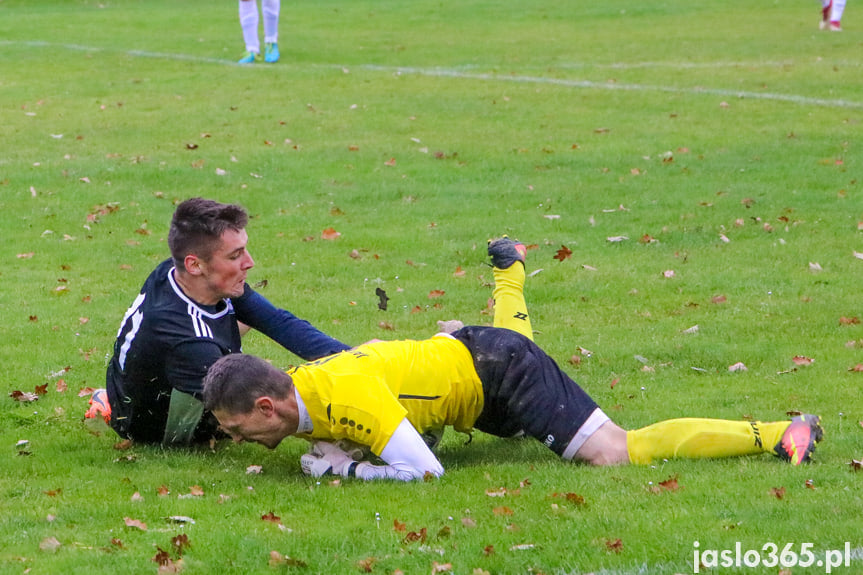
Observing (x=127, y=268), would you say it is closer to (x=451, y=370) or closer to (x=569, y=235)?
(x=569, y=235)

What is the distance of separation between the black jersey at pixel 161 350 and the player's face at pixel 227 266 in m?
0.18

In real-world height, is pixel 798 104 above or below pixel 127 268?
above

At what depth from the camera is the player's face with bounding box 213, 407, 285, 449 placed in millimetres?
6000

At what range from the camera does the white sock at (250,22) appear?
75.2 ft

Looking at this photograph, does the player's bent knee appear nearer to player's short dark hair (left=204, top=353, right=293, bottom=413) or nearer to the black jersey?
player's short dark hair (left=204, top=353, right=293, bottom=413)

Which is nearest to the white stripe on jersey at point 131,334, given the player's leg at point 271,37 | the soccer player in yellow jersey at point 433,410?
the soccer player in yellow jersey at point 433,410

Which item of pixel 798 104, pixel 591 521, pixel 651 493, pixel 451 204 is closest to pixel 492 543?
pixel 591 521

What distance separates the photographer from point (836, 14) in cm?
2648

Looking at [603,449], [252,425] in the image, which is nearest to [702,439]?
[603,449]

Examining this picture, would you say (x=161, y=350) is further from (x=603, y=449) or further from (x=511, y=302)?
(x=603, y=449)

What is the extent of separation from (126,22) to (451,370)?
25.6m

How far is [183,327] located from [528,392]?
6.61ft

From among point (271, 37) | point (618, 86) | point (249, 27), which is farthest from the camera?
point (271, 37)

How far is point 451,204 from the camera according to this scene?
14344 mm
